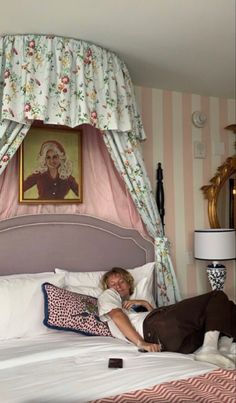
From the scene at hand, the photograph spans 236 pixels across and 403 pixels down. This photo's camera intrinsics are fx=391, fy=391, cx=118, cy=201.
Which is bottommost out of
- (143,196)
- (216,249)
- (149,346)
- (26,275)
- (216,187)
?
(149,346)

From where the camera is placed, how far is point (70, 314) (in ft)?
8.08

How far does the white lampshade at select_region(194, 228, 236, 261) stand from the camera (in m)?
3.35

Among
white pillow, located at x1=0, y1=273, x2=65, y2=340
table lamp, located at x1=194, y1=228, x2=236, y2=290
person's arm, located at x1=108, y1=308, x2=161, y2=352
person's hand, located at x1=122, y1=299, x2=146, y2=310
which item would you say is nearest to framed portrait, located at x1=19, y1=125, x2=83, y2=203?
white pillow, located at x1=0, y1=273, x2=65, y2=340

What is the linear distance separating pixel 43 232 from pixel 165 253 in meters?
1.02

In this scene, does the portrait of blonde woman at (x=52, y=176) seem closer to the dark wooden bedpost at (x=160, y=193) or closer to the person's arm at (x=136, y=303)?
the dark wooden bedpost at (x=160, y=193)

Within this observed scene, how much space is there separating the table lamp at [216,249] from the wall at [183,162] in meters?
0.28

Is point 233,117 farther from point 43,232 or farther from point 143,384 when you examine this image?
point 143,384

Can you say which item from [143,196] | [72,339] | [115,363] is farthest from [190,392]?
[143,196]

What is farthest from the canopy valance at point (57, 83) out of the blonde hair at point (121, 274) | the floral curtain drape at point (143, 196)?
the blonde hair at point (121, 274)

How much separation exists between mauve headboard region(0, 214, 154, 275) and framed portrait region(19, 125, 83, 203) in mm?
196

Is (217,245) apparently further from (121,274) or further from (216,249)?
(121,274)

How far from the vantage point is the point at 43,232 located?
114 inches

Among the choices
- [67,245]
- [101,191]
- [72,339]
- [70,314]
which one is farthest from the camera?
[101,191]

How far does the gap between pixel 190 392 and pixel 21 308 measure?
127 cm
